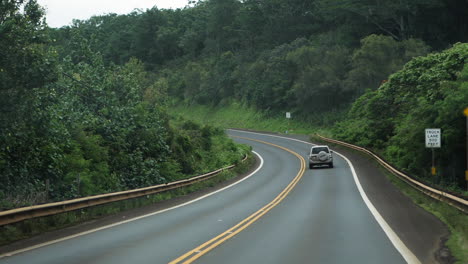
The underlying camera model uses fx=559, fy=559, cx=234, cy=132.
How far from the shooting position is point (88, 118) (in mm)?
27641

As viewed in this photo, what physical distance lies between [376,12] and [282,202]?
57607 millimetres

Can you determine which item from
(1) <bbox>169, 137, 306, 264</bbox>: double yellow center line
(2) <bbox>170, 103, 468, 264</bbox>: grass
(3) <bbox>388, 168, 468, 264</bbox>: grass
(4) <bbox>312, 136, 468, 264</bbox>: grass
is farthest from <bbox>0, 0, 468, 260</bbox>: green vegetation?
(1) <bbox>169, 137, 306, 264</bbox>: double yellow center line

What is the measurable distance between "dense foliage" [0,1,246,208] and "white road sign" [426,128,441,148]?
44.1ft

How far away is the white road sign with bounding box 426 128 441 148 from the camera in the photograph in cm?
2570

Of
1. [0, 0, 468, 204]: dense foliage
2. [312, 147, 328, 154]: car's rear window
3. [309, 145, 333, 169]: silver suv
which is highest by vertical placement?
[0, 0, 468, 204]: dense foliage

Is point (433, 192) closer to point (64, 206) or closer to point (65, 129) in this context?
point (64, 206)

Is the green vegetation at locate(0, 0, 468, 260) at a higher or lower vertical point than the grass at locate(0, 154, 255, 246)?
higher

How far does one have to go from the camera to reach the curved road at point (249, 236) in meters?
10.1

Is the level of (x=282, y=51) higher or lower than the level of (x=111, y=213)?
higher

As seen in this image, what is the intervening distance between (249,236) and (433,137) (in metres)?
15.8

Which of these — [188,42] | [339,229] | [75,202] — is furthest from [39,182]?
[188,42]

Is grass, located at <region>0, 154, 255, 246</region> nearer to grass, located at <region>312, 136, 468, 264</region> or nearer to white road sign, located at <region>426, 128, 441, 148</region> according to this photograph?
grass, located at <region>312, 136, 468, 264</region>

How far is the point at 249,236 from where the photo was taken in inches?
510

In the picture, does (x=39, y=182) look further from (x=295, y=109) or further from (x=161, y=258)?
(x=295, y=109)
